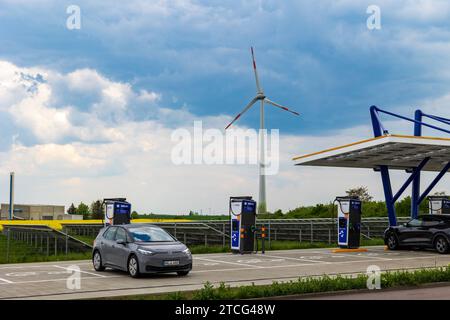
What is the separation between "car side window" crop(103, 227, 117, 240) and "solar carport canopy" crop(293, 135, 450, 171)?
11.2 meters

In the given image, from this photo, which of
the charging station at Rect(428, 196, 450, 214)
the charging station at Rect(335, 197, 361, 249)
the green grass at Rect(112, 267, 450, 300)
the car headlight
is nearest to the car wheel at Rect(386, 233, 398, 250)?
the charging station at Rect(335, 197, 361, 249)

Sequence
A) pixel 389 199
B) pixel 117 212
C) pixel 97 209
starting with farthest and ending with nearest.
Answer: pixel 97 209 < pixel 389 199 < pixel 117 212

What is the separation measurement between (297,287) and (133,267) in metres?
5.09

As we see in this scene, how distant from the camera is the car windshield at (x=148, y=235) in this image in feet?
55.2

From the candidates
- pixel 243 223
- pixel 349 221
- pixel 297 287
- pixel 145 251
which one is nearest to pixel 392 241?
pixel 349 221

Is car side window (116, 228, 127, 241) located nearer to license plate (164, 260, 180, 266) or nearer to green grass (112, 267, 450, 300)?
license plate (164, 260, 180, 266)

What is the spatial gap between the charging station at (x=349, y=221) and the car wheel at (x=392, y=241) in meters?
1.51

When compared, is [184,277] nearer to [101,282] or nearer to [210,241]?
[101,282]

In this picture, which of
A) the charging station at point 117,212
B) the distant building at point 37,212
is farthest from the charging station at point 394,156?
the distant building at point 37,212

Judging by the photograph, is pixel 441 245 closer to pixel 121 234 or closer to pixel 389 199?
pixel 389 199

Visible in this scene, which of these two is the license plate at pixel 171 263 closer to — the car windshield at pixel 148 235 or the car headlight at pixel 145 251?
the car headlight at pixel 145 251

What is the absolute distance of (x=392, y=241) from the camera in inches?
1054
